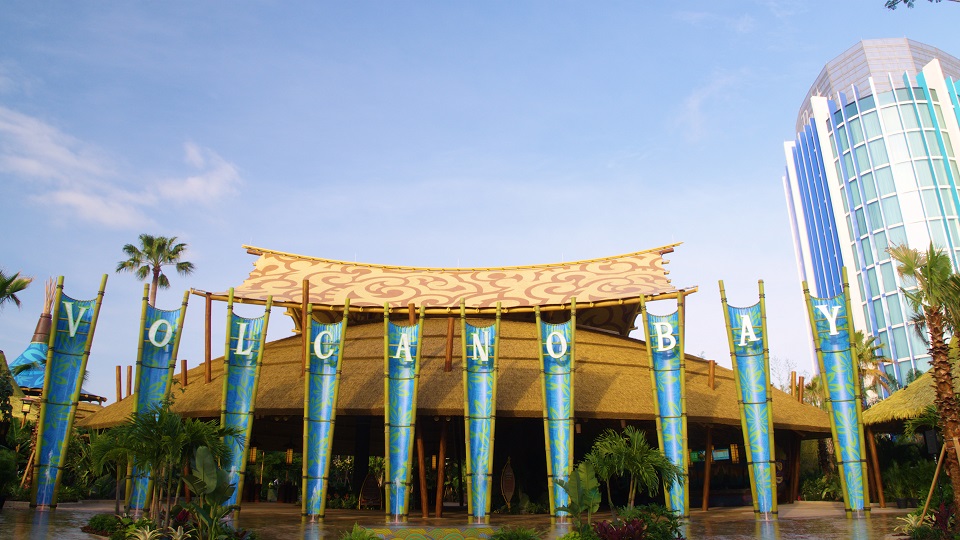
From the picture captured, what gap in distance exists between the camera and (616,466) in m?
21.2

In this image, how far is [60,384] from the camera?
2650 cm

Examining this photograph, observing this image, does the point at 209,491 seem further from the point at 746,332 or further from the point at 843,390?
the point at 843,390

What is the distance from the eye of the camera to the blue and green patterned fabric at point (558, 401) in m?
26.6

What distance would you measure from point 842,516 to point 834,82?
92.0 m

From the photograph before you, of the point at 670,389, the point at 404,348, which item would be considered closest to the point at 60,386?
the point at 404,348

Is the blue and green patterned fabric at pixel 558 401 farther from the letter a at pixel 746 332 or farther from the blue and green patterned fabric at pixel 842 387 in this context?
the blue and green patterned fabric at pixel 842 387

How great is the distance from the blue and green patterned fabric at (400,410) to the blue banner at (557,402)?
496 cm

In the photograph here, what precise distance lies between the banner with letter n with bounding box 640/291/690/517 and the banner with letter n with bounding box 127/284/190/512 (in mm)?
18160

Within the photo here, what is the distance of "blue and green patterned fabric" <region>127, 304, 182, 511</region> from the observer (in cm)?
2650

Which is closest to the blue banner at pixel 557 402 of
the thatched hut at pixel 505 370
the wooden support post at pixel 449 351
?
the thatched hut at pixel 505 370

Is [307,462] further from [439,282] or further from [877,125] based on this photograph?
[877,125]

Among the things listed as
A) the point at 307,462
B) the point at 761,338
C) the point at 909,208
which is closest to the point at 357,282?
the point at 307,462

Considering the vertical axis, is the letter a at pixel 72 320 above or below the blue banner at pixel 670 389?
above

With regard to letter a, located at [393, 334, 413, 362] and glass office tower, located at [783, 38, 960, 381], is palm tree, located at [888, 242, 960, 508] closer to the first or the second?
letter a, located at [393, 334, 413, 362]
